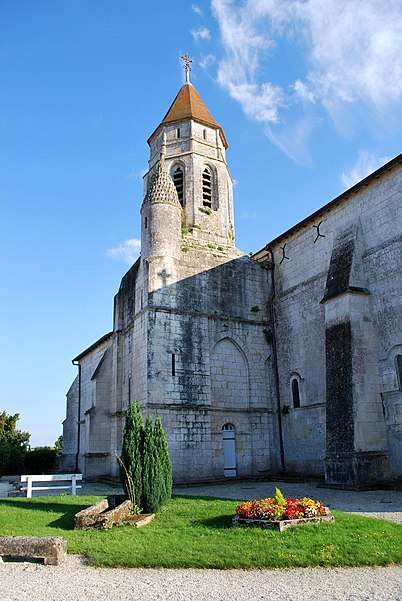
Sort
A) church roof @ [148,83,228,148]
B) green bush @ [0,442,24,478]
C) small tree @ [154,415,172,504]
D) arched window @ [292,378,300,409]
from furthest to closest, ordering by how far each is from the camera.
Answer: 1. church roof @ [148,83,228,148]
2. green bush @ [0,442,24,478]
3. arched window @ [292,378,300,409]
4. small tree @ [154,415,172,504]

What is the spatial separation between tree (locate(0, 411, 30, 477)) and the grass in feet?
55.3

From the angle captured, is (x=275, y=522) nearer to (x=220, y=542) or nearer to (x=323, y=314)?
(x=220, y=542)

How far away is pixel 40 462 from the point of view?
30750 millimetres

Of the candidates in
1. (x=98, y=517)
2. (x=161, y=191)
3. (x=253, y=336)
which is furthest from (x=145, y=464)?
(x=161, y=191)

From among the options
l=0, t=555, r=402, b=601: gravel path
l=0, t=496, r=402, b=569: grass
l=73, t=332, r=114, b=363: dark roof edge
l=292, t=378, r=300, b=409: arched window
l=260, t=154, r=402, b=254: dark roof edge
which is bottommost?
l=0, t=555, r=402, b=601: gravel path

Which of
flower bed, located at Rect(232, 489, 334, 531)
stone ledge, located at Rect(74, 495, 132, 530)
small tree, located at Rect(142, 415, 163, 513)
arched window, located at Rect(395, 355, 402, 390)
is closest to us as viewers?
flower bed, located at Rect(232, 489, 334, 531)

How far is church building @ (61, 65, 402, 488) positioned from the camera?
1536 cm

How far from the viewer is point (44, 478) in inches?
567

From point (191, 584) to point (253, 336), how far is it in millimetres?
15885

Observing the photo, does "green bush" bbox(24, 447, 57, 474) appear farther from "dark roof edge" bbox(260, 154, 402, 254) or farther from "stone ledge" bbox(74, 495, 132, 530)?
"stone ledge" bbox(74, 495, 132, 530)

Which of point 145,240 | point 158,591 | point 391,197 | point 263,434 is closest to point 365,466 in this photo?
point 263,434

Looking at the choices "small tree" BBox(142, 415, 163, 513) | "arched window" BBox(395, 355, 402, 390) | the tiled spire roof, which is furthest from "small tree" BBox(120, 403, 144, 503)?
the tiled spire roof

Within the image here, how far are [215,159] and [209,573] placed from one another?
2140 cm

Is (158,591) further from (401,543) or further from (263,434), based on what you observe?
(263,434)
